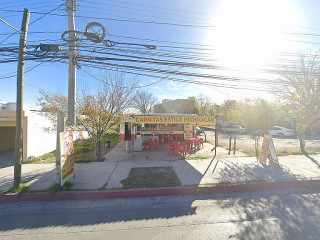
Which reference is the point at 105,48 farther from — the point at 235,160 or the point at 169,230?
the point at 235,160

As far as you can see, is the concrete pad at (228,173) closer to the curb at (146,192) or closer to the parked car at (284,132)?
the curb at (146,192)

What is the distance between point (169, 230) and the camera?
9.20ft

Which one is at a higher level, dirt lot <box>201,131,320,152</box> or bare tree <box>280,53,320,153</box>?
bare tree <box>280,53,320,153</box>

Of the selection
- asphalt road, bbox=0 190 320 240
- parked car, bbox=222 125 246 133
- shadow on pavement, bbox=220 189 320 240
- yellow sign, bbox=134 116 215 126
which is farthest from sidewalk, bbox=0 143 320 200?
parked car, bbox=222 125 246 133

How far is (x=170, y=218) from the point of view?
3.18 metres

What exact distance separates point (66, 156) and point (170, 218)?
3.60m

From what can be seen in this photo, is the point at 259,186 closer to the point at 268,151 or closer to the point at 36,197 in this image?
the point at 268,151

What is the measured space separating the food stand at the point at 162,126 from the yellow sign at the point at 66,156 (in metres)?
3.14

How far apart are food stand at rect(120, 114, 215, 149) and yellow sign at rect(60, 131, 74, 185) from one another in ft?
10.3

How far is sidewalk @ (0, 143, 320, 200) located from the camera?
4.78 m

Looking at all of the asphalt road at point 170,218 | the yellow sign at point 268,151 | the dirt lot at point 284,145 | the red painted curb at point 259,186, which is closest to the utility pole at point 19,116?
the asphalt road at point 170,218

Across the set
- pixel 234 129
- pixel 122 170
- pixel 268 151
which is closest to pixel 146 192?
pixel 122 170

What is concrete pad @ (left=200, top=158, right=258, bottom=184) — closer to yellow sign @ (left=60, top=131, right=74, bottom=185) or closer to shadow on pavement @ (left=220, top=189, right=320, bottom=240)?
shadow on pavement @ (left=220, top=189, right=320, bottom=240)

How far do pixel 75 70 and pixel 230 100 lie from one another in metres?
36.8
